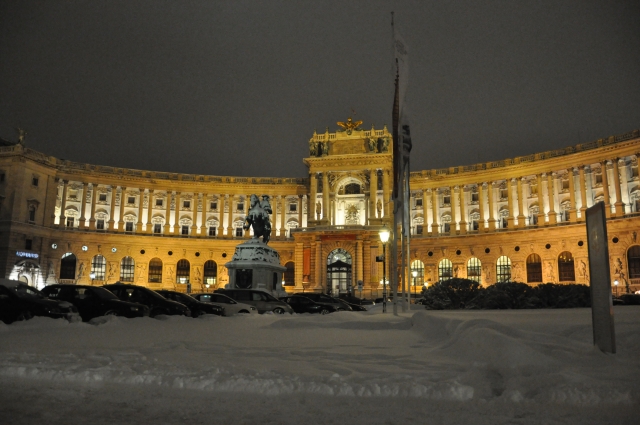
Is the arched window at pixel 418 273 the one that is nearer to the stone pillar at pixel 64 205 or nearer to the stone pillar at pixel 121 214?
the stone pillar at pixel 121 214

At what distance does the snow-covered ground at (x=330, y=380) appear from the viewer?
5.24 meters

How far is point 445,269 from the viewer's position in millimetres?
67438

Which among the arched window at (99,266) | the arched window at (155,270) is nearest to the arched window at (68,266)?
the arched window at (99,266)

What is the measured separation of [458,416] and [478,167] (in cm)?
6657

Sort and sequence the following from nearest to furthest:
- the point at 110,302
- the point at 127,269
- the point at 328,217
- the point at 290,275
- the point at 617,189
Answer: the point at 110,302
the point at 617,189
the point at 328,217
the point at 127,269
the point at 290,275

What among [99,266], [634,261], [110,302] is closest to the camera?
[110,302]

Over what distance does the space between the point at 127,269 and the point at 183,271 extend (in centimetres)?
744

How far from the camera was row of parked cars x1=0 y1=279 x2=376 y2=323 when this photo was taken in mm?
14820

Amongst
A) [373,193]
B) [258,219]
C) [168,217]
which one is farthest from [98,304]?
[168,217]

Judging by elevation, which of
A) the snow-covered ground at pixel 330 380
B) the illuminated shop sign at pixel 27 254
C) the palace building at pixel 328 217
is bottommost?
the snow-covered ground at pixel 330 380

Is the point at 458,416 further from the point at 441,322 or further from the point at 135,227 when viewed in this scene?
the point at 135,227

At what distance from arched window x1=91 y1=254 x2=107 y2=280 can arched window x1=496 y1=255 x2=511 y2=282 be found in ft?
169

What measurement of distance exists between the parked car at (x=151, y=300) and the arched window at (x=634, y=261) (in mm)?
50279

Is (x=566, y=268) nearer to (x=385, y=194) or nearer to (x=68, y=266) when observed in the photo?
(x=385, y=194)
